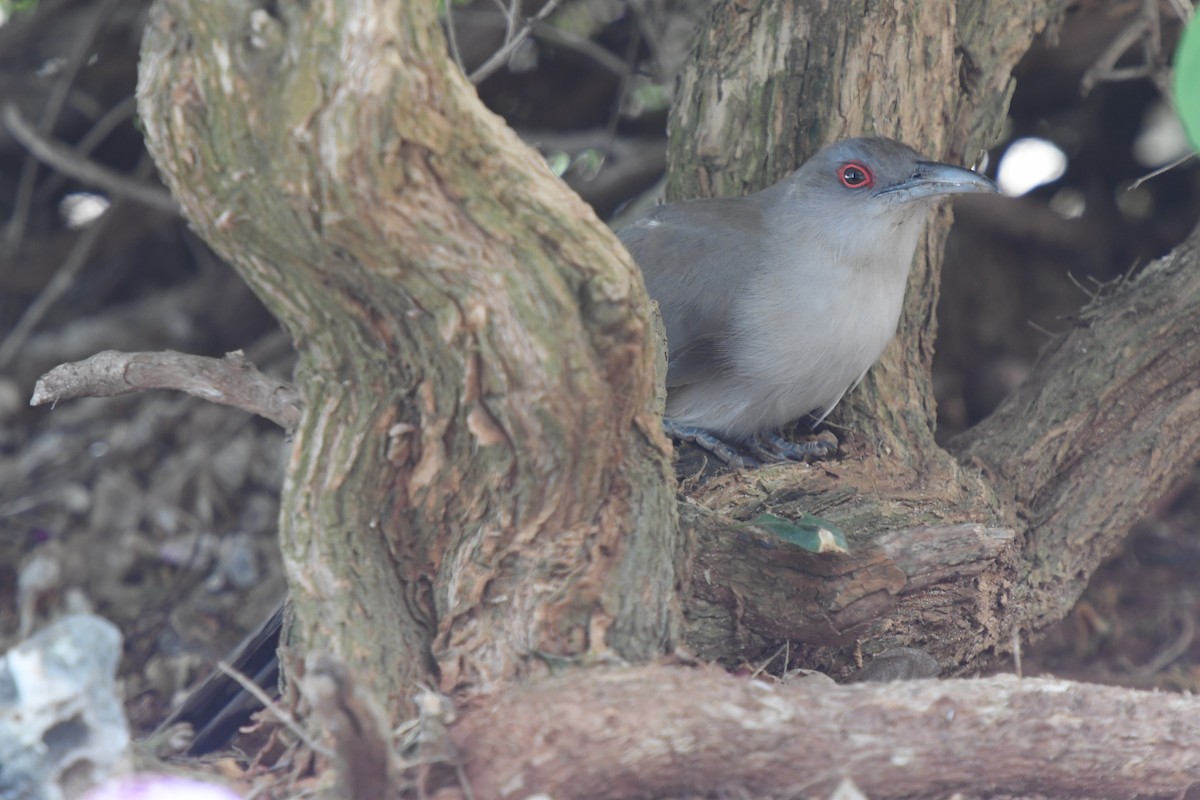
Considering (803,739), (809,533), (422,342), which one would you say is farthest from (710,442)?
(422,342)

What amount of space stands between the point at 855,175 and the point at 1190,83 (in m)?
2.17

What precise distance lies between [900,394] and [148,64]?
2476 millimetres

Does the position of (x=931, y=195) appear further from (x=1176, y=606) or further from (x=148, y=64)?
(x=1176, y=606)

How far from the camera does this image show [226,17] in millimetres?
1899

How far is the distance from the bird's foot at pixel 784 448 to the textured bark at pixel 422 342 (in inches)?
48.7

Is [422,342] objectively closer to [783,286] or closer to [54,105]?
[783,286]

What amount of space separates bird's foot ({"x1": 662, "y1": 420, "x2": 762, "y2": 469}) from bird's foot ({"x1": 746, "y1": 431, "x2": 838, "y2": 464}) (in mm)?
37

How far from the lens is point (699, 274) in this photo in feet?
12.5

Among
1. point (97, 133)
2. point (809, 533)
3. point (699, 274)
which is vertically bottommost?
point (809, 533)

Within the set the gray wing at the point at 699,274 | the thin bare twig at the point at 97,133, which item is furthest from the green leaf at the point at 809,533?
the thin bare twig at the point at 97,133

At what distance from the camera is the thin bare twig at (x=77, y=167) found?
198 inches

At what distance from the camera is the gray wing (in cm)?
376

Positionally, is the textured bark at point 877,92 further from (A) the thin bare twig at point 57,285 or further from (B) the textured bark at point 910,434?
(A) the thin bare twig at point 57,285

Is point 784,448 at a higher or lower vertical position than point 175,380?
lower
